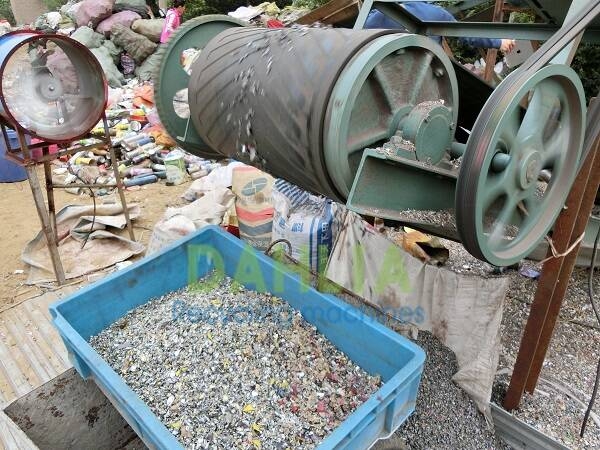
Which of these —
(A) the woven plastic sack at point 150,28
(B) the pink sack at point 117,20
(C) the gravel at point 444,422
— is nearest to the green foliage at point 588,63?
(C) the gravel at point 444,422

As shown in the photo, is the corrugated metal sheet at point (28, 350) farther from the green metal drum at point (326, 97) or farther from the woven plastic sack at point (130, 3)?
the woven plastic sack at point (130, 3)

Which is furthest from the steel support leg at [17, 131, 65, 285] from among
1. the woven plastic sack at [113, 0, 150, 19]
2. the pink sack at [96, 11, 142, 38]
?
the woven plastic sack at [113, 0, 150, 19]

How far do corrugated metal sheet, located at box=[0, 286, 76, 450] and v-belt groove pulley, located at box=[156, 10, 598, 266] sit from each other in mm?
1781

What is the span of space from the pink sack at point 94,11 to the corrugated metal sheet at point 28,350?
6798mm

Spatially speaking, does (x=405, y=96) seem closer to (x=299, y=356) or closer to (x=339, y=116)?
(x=339, y=116)

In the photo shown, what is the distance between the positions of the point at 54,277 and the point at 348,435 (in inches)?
106

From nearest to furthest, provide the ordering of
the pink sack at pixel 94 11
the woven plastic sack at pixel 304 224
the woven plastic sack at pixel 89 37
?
the woven plastic sack at pixel 304 224 < the woven plastic sack at pixel 89 37 < the pink sack at pixel 94 11

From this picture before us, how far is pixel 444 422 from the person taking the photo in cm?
187

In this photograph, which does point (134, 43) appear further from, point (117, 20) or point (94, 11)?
point (94, 11)

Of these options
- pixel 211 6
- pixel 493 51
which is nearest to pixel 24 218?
pixel 493 51

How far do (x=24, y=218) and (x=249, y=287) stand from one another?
2982 mm

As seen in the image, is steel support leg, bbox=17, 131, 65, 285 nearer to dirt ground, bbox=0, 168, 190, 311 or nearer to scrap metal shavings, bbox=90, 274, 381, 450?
dirt ground, bbox=0, 168, 190, 311

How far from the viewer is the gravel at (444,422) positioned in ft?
5.93

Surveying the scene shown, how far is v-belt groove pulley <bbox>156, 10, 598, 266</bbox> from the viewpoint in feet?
3.52
